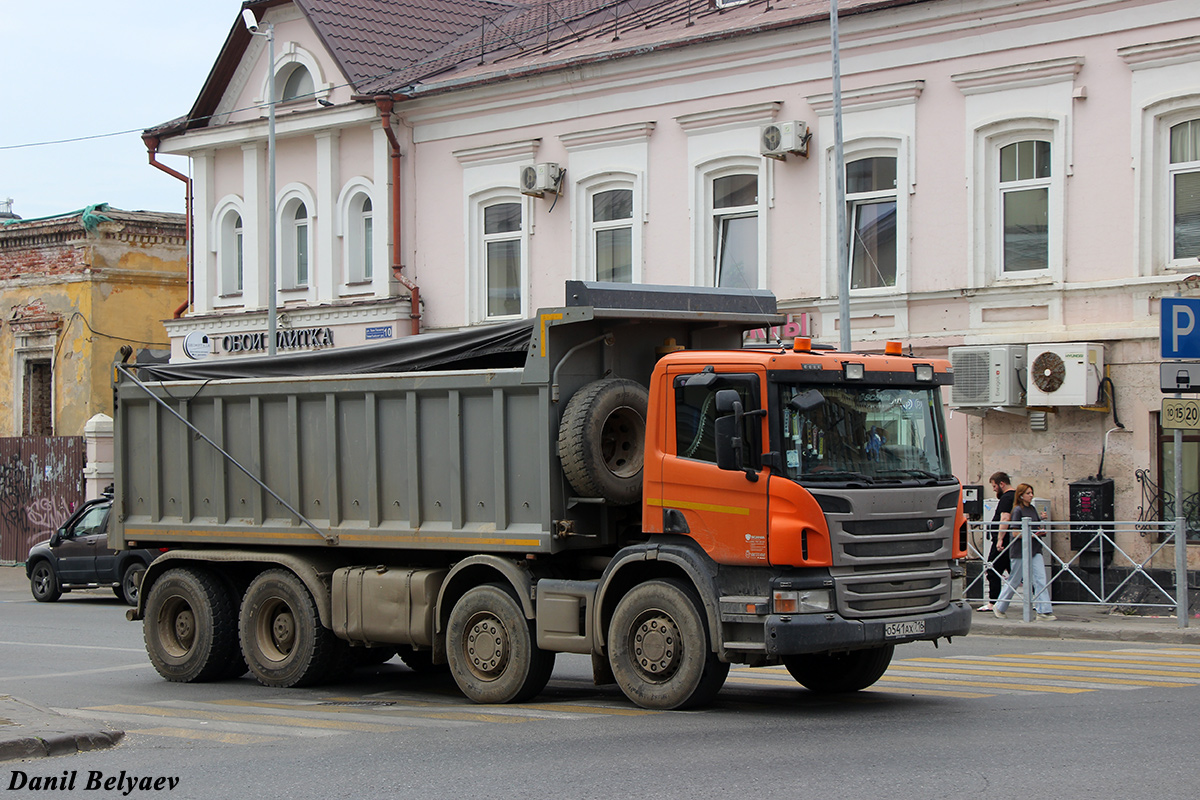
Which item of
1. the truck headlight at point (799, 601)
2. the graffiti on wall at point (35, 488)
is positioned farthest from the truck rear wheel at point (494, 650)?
the graffiti on wall at point (35, 488)

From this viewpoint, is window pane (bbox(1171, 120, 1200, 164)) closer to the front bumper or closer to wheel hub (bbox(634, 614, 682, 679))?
the front bumper

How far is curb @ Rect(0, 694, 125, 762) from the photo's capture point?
9.37 m

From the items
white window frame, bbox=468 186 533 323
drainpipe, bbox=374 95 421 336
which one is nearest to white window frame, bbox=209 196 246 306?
drainpipe, bbox=374 95 421 336

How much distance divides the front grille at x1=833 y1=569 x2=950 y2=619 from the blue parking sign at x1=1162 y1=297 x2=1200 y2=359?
7130mm

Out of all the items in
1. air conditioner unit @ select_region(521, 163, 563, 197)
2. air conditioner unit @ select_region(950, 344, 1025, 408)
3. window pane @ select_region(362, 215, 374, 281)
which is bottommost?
air conditioner unit @ select_region(950, 344, 1025, 408)

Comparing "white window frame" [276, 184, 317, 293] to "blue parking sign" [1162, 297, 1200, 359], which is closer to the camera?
"blue parking sign" [1162, 297, 1200, 359]

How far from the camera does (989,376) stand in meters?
20.2

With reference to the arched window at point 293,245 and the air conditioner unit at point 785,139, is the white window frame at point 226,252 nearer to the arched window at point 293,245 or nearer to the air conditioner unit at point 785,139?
the arched window at point 293,245

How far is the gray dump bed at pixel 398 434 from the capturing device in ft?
37.2

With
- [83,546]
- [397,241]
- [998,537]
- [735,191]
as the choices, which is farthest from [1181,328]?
[83,546]

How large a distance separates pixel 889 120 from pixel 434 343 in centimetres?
1158

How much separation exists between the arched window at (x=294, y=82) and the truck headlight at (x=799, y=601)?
2148 centimetres

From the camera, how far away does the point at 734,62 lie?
2338 cm

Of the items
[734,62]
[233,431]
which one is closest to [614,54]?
[734,62]
